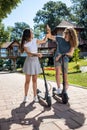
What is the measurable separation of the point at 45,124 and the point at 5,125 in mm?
689

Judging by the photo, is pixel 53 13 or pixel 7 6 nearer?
pixel 7 6

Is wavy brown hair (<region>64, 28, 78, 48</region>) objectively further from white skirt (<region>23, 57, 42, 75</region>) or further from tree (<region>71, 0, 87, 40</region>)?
tree (<region>71, 0, 87, 40</region>)

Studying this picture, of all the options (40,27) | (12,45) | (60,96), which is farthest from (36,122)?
(40,27)

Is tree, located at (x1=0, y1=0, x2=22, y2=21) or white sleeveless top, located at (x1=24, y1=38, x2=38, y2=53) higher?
tree, located at (x1=0, y1=0, x2=22, y2=21)

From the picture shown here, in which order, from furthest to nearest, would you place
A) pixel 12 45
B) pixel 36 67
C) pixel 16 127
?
pixel 12 45 → pixel 36 67 → pixel 16 127

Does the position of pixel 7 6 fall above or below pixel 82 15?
below

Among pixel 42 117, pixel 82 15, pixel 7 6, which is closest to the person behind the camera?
pixel 42 117

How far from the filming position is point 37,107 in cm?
593

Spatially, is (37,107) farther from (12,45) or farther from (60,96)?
(12,45)

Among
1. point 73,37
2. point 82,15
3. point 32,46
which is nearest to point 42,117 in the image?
point 32,46

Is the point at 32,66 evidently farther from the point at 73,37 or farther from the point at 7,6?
the point at 7,6

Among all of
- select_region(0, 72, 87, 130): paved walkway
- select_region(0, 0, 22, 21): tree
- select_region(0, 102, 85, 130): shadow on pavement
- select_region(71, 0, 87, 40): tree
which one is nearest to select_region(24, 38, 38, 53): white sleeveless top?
select_region(0, 72, 87, 130): paved walkway

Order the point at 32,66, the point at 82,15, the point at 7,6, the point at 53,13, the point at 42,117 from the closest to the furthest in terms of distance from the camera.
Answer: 1. the point at 42,117
2. the point at 32,66
3. the point at 7,6
4. the point at 82,15
5. the point at 53,13

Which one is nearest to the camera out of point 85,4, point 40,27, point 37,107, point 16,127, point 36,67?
point 16,127
